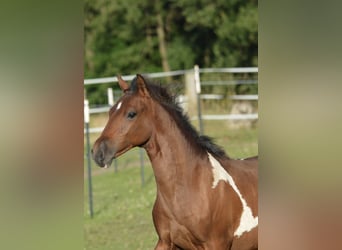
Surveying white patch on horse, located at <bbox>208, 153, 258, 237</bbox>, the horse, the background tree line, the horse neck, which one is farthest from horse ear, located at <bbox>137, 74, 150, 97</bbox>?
the background tree line

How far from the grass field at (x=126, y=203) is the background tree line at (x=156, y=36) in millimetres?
6450

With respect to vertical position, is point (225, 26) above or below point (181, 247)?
above

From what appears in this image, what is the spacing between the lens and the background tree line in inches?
810

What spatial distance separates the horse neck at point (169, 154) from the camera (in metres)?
3.77

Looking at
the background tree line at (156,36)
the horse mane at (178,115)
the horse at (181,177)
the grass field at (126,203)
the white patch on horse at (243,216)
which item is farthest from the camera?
the background tree line at (156,36)

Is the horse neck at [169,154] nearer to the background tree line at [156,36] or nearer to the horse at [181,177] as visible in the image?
the horse at [181,177]

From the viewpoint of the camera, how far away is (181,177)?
12.3 ft

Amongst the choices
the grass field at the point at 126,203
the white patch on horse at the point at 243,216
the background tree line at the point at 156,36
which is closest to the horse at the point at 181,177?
the white patch on horse at the point at 243,216

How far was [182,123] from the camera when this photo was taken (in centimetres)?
397

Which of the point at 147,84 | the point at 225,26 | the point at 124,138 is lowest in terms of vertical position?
the point at 124,138

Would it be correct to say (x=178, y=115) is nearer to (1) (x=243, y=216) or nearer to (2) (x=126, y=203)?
(1) (x=243, y=216)
